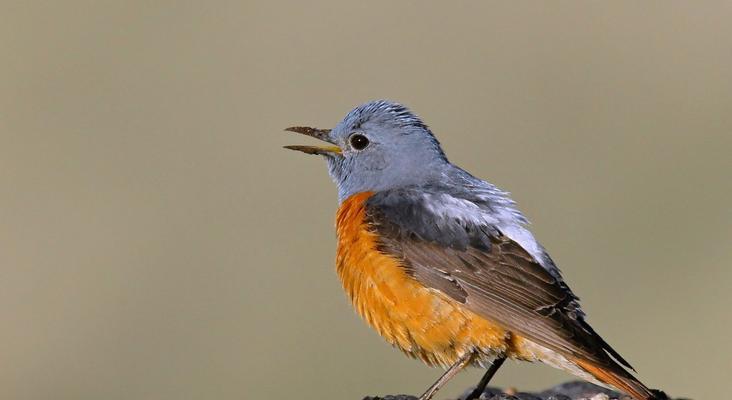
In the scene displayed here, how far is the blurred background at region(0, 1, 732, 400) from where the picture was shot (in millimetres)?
16953

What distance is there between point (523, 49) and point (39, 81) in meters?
10.2

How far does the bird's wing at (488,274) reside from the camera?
8398 mm

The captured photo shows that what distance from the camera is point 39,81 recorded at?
25.3 metres

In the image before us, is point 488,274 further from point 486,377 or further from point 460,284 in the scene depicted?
point 486,377

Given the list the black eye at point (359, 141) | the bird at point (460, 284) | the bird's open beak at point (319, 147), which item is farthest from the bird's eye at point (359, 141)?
the bird at point (460, 284)

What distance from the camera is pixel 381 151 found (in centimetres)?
1016

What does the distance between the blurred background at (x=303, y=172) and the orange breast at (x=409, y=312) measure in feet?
21.8

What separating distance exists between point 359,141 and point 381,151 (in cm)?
30

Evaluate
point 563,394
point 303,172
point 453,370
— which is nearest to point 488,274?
point 453,370

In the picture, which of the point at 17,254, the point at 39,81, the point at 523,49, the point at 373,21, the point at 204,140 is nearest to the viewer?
the point at 17,254

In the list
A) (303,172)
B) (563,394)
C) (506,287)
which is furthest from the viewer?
(303,172)

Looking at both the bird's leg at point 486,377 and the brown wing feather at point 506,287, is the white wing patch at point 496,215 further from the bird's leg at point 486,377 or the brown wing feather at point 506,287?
the bird's leg at point 486,377

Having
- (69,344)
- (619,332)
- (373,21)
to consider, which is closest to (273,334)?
(69,344)

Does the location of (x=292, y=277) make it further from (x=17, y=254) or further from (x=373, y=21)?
(x=373, y=21)
